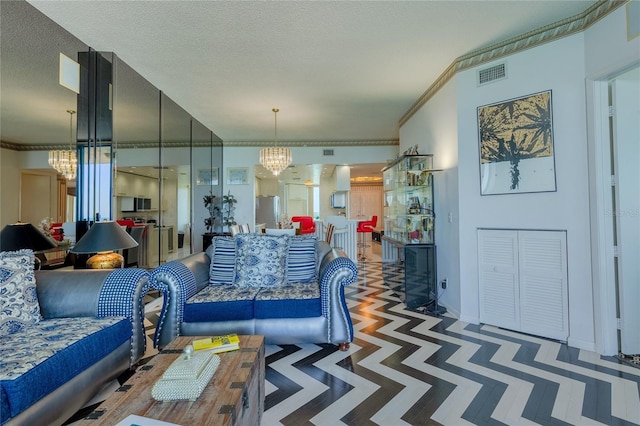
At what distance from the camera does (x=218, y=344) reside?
1.60 metres

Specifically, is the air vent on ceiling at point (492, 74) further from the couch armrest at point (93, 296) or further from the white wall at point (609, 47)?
the couch armrest at point (93, 296)

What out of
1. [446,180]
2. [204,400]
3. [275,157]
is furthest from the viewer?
[275,157]

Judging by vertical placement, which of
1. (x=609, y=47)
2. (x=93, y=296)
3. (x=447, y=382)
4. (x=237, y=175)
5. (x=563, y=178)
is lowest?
(x=447, y=382)

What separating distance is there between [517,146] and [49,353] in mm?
3876

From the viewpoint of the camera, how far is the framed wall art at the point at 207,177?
19.0ft

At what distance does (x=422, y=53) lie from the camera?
3160 millimetres

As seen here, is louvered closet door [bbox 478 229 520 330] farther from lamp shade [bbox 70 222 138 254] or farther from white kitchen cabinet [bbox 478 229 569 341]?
lamp shade [bbox 70 222 138 254]

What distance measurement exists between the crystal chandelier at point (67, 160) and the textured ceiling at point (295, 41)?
3.25ft

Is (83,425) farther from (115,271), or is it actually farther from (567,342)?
A: (567,342)

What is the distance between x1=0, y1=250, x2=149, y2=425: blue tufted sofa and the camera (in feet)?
4.44

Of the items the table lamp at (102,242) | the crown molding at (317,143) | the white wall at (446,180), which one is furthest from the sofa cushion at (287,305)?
the crown molding at (317,143)

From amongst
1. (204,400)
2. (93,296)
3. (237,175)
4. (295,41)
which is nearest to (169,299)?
(93,296)

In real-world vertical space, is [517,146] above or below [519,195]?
above

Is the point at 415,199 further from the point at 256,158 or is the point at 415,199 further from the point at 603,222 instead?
the point at 256,158
